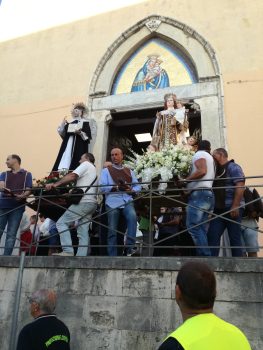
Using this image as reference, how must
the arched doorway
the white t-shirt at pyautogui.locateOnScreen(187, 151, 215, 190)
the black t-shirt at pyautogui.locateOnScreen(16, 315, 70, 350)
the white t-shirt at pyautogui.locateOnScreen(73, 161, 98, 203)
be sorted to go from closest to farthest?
the black t-shirt at pyautogui.locateOnScreen(16, 315, 70, 350), the white t-shirt at pyautogui.locateOnScreen(187, 151, 215, 190), the white t-shirt at pyautogui.locateOnScreen(73, 161, 98, 203), the arched doorway

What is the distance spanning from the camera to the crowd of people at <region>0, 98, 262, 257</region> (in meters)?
4.45

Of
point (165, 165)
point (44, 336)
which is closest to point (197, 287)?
point (44, 336)

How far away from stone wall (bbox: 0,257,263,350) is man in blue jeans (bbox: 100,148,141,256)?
521 millimetres

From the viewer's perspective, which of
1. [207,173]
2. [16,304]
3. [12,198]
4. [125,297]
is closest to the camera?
[125,297]

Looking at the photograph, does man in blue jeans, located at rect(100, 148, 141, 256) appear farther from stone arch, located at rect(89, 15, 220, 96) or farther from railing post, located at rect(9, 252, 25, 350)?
stone arch, located at rect(89, 15, 220, 96)

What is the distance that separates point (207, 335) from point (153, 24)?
8.61 meters

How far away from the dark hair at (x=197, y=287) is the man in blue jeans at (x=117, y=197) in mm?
2632

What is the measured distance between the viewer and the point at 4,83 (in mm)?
10211

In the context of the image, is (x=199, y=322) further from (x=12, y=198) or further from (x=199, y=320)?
(x=12, y=198)

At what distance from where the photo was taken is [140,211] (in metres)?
5.61

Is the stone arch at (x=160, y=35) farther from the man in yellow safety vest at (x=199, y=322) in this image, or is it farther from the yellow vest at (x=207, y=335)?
the yellow vest at (x=207, y=335)

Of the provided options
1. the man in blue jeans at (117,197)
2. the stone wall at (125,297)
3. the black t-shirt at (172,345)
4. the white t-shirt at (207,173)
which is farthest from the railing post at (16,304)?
the black t-shirt at (172,345)

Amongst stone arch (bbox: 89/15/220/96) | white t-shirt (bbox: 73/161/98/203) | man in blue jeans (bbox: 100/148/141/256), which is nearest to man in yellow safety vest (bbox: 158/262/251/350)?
man in blue jeans (bbox: 100/148/141/256)

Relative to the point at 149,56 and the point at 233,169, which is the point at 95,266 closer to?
the point at 233,169
